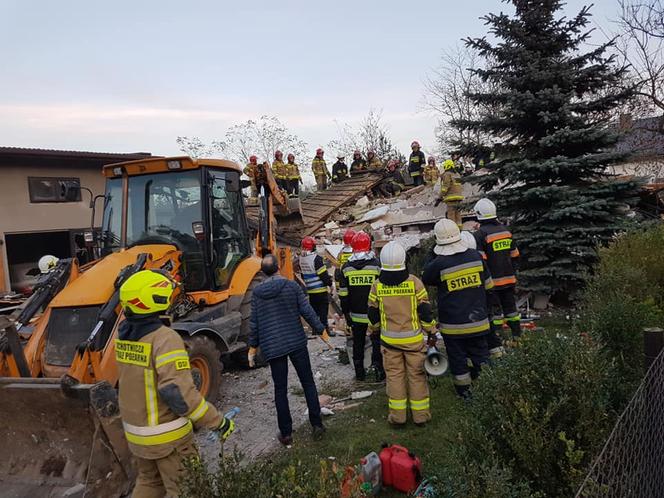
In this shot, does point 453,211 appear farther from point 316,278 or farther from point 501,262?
point 501,262

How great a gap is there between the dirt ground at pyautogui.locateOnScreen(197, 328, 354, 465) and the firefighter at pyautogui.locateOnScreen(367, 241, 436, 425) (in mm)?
1089

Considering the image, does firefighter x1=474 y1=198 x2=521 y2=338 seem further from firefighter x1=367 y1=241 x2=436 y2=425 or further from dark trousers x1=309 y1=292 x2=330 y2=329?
dark trousers x1=309 y1=292 x2=330 y2=329

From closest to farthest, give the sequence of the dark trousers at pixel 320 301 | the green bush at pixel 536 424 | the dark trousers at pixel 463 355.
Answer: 1. the green bush at pixel 536 424
2. the dark trousers at pixel 463 355
3. the dark trousers at pixel 320 301

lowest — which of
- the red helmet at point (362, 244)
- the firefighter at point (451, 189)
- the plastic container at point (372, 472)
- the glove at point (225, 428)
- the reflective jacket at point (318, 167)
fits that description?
the plastic container at point (372, 472)

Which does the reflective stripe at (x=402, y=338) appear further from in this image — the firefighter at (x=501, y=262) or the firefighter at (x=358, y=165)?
the firefighter at (x=358, y=165)

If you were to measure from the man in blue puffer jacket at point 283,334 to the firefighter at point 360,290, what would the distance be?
125 cm

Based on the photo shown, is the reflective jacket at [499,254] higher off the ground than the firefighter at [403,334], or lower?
higher

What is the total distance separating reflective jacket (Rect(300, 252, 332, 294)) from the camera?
7.86 metres

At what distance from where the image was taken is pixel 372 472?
347 centimetres

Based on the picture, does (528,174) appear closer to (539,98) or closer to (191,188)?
(539,98)

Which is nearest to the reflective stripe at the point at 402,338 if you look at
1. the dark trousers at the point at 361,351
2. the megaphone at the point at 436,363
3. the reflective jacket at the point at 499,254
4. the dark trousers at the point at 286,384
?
the megaphone at the point at 436,363

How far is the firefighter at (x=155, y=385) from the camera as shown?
289 cm

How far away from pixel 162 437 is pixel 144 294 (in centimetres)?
90

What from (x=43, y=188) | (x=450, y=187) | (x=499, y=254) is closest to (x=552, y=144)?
(x=450, y=187)
